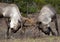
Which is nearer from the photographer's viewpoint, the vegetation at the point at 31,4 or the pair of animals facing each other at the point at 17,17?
the pair of animals facing each other at the point at 17,17

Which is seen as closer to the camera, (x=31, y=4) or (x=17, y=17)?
(x=17, y=17)

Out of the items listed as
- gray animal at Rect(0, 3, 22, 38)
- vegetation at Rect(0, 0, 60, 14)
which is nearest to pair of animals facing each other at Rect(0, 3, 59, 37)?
gray animal at Rect(0, 3, 22, 38)

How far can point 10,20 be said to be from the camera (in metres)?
Answer: 9.02

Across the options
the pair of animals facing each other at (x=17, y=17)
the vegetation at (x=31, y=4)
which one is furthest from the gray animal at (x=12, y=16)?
the vegetation at (x=31, y=4)

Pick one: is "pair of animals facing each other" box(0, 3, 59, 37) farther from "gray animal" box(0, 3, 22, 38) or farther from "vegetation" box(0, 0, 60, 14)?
"vegetation" box(0, 0, 60, 14)

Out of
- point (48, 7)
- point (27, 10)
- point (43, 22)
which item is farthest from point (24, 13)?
point (43, 22)

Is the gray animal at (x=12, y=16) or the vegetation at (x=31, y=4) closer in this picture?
the gray animal at (x=12, y=16)

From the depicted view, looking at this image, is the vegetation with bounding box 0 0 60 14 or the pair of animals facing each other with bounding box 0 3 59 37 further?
the vegetation with bounding box 0 0 60 14

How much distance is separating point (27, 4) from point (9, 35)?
10.8 feet

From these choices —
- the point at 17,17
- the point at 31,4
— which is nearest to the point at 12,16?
the point at 17,17

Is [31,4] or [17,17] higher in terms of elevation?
[17,17]

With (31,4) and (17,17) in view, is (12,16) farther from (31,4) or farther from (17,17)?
(31,4)

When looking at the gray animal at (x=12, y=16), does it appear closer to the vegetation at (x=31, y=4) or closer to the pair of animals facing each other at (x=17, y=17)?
the pair of animals facing each other at (x=17, y=17)

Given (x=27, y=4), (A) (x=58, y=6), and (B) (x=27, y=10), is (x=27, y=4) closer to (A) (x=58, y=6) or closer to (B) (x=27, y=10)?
(B) (x=27, y=10)
